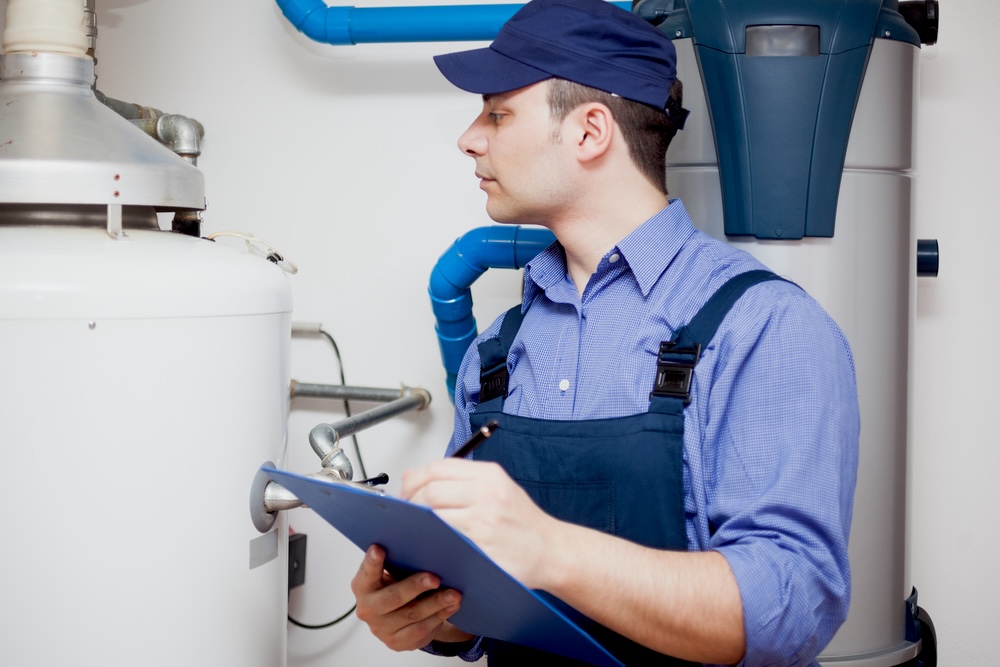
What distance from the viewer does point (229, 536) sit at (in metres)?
1.11

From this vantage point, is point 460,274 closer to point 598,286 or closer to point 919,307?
point 598,286

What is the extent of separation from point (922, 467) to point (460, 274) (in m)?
0.86

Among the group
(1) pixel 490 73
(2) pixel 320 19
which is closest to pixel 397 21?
(2) pixel 320 19

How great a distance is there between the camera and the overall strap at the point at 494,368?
45.3 inches

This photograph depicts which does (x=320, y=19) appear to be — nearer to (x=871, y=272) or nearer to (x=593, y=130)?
(x=593, y=130)

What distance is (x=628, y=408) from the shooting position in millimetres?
A: 1013

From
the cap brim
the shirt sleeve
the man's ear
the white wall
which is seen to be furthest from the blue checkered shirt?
the white wall

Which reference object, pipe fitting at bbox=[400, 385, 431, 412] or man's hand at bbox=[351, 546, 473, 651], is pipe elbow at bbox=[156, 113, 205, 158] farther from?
man's hand at bbox=[351, 546, 473, 651]

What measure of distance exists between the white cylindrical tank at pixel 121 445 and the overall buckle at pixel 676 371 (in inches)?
18.4

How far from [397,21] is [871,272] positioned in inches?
35.2

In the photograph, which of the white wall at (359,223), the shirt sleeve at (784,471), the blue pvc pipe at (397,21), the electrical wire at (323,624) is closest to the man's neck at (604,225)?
the shirt sleeve at (784,471)

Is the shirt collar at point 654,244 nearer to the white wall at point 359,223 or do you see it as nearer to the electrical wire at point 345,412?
the white wall at point 359,223

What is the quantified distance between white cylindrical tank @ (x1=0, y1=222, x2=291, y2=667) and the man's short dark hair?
0.43 metres

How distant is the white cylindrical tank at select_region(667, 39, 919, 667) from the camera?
1.32 metres
